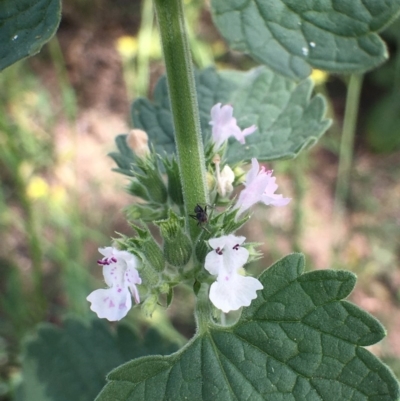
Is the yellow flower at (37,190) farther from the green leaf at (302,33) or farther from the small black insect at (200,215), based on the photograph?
the green leaf at (302,33)

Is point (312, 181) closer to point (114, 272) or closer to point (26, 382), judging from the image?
point (26, 382)

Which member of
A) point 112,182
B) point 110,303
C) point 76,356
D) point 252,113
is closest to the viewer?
point 110,303

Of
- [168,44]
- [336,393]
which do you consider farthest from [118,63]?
[336,393]

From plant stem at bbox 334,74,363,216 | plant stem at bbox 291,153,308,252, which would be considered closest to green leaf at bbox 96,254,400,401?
plant stem at bbox 291,153,308,252

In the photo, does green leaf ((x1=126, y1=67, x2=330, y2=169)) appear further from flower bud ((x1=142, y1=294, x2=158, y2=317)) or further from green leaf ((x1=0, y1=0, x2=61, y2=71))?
green leaf ((x1=0, y1=0, x2=61, y2=71))

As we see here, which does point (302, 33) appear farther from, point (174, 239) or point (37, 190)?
point (37, 190)

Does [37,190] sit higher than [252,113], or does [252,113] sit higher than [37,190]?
[252,113]

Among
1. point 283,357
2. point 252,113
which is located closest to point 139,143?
point 252,113
